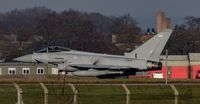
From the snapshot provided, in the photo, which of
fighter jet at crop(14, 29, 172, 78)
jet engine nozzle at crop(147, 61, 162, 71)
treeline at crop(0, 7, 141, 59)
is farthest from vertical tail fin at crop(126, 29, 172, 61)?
treeline at crop(0, 7, 141, 59)

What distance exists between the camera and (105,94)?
131 feet

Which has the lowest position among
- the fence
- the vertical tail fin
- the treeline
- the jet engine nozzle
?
the fence

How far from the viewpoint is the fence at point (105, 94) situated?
1378 inches

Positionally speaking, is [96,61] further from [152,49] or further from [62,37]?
[62,37]

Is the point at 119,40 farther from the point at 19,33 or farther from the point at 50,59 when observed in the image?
the point at 50,59

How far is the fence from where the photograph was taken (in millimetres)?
35000

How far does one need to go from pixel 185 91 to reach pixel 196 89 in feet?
6.37

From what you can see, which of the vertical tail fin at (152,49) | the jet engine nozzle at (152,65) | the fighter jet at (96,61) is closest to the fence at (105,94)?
the fighter jet at (96,61)

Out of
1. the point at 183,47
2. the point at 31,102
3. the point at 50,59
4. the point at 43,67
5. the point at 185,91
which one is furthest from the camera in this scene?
the point at 183,47

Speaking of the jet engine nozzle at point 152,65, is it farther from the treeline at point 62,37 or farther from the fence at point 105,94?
the treeline at point 62,37

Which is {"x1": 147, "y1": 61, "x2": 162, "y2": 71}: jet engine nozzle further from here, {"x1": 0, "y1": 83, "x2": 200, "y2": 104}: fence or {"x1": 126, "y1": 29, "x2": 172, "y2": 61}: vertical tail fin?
{"x1": 0, "y1": 83, "x2": 200, "y2": 104}: fence

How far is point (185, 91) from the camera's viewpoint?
4216 cm

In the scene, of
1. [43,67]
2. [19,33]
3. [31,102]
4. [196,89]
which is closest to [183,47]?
[19,33]

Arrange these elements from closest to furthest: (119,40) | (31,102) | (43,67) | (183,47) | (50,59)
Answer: (31,102)
(50,59)
(43,67)
(183,47)
(119,40)
